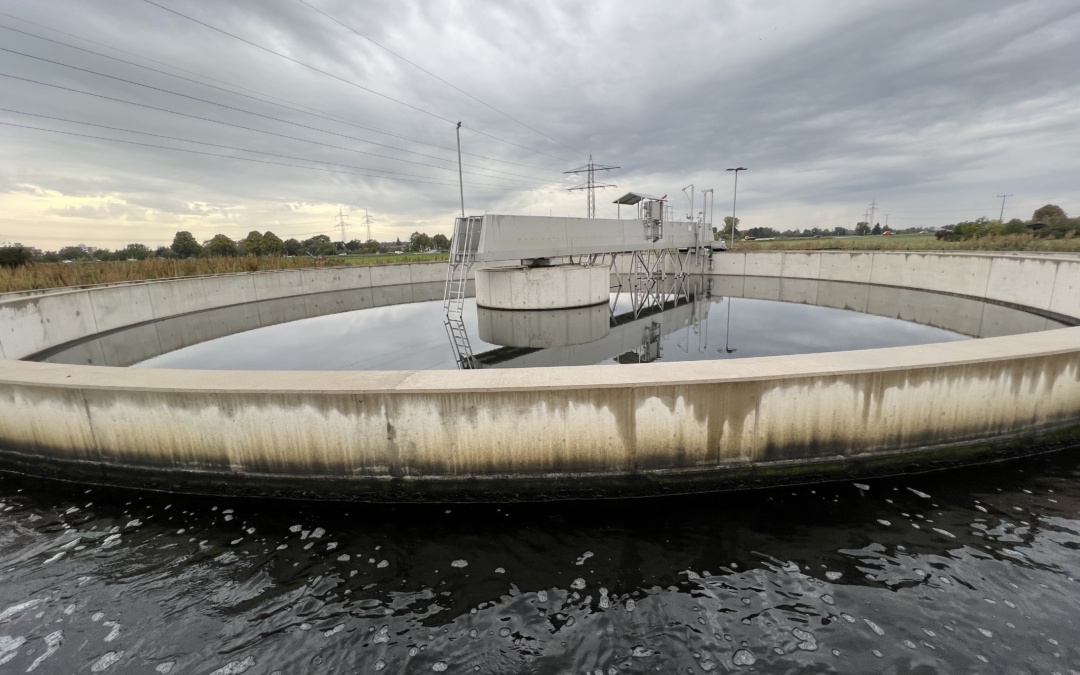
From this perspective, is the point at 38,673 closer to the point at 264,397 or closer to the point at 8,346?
the point at 264,397

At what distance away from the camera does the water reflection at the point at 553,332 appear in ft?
39.9

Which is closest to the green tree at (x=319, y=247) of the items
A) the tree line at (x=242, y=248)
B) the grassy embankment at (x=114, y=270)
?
the tree line at (x=242, y=248)

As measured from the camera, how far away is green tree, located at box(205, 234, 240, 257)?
161ft

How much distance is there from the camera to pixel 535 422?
5316mm

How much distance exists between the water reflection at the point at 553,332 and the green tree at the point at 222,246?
3193 cm

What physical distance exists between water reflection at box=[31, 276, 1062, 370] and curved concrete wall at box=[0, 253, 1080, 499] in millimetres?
5146

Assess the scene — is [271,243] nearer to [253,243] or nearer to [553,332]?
[253,243]

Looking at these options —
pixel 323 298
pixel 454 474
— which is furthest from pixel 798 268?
pixel 454 474

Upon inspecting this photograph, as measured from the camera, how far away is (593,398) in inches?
207

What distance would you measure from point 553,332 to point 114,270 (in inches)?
843

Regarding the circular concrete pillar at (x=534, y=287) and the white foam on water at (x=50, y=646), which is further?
the circular concrete pillar at (x=534, y=287)

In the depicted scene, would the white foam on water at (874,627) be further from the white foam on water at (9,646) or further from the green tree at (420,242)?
the green tree at (420,242)

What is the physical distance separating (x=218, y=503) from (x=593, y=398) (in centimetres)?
453

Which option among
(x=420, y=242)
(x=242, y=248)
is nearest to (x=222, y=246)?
(x=242, y=248)
